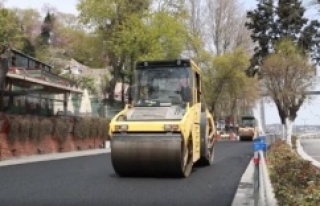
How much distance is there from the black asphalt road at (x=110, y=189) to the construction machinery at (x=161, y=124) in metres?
0.45

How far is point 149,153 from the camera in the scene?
43.4 ft

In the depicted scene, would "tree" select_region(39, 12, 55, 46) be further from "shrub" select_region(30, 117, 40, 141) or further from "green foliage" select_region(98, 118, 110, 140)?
"shrub" select_region(30, 117, 40, 141)

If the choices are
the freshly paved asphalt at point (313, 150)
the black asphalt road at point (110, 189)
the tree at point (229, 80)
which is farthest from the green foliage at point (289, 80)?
the tree at point (229, 80)

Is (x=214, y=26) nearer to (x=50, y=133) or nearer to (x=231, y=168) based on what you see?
(x=50, y=133)

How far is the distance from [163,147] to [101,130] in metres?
24.4

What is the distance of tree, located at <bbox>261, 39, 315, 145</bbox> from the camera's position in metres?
34.7

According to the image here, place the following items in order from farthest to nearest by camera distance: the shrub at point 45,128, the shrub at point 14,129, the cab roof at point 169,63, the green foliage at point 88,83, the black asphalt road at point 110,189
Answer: the green foliage at point 88,83, the shrub at point 45,128, the shrub at point 14,129, the cab roof at point 169,63, the black asphalt road at point 110,189

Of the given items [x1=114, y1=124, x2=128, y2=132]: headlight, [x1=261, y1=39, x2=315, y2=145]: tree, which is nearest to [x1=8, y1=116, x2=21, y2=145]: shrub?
[x1=114, y1=124, x2=128, y2=132]: headlight

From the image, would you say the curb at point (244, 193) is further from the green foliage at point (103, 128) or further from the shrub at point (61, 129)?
the green foliage at point (103, 128)

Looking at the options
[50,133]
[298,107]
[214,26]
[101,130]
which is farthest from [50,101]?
[214,26]

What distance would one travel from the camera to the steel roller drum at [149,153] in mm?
13117

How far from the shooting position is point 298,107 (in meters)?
35.6

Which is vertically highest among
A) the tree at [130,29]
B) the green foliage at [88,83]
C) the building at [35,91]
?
the tree at [130,29]

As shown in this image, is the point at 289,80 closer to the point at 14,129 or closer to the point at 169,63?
the point at 14,129
